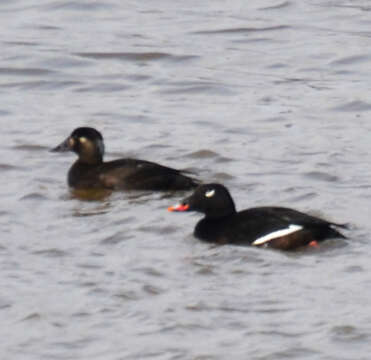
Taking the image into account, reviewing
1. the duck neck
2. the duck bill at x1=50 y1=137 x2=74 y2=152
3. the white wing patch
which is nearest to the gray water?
the white wing patch

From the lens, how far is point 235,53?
62.8 feet

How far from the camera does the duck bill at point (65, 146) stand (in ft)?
45.6

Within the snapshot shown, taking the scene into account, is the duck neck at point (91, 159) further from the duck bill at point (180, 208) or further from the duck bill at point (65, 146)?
the duck bill at point (180, 208)

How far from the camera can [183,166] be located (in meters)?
14.1

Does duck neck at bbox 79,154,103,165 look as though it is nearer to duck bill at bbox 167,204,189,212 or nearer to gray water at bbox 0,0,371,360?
gray water at bbox 0,0,371,360

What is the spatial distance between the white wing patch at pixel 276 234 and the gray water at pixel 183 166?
0.31ft

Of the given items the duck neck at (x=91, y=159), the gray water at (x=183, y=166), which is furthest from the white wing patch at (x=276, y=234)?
the duck neck at (x=91, y=159)

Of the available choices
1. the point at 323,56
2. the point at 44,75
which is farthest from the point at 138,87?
the point at 323,56

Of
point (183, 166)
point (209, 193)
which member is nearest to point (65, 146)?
point (183, 166)

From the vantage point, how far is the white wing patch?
1125 cm

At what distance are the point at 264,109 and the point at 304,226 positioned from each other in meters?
5.05

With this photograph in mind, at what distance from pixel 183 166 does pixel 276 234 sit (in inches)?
116

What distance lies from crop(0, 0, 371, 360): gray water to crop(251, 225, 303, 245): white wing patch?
10cm

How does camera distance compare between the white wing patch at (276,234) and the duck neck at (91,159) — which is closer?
the white wing patch at (276,234)
